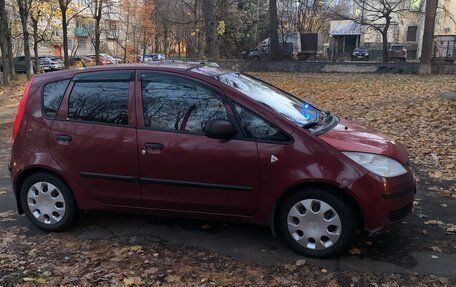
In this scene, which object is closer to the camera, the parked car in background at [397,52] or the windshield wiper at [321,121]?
the windshield wiper at [321,121]

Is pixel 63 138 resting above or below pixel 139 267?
above

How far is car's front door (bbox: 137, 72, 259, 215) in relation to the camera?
162 inches

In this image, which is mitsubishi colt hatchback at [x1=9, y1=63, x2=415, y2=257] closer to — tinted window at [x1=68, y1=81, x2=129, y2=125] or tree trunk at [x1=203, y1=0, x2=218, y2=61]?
tinted window at [x1=68, y1=81, x2=129, y2=125]

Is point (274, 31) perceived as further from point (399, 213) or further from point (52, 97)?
point (399, 213)

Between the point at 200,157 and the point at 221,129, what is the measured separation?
0.33 m

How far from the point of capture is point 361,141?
4.13m

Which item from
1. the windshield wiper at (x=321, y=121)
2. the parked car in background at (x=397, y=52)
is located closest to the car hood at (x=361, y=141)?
the windshield wiper at (x=321, y=121)

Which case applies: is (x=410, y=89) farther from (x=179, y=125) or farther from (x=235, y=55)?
(x=235, y=55)

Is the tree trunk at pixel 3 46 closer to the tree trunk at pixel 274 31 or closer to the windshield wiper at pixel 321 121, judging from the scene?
the tree trunk at pixel 274 31

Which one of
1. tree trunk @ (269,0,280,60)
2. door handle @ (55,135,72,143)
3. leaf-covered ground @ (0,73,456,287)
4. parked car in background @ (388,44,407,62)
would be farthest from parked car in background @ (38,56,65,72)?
door handle @ (55,135,72,143)

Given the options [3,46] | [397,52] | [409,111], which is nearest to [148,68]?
[409,111]

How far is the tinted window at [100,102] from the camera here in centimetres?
447

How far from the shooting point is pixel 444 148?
7977 mm

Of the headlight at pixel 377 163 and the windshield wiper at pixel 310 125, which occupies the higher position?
the windshield wiper at pixel 310 125
